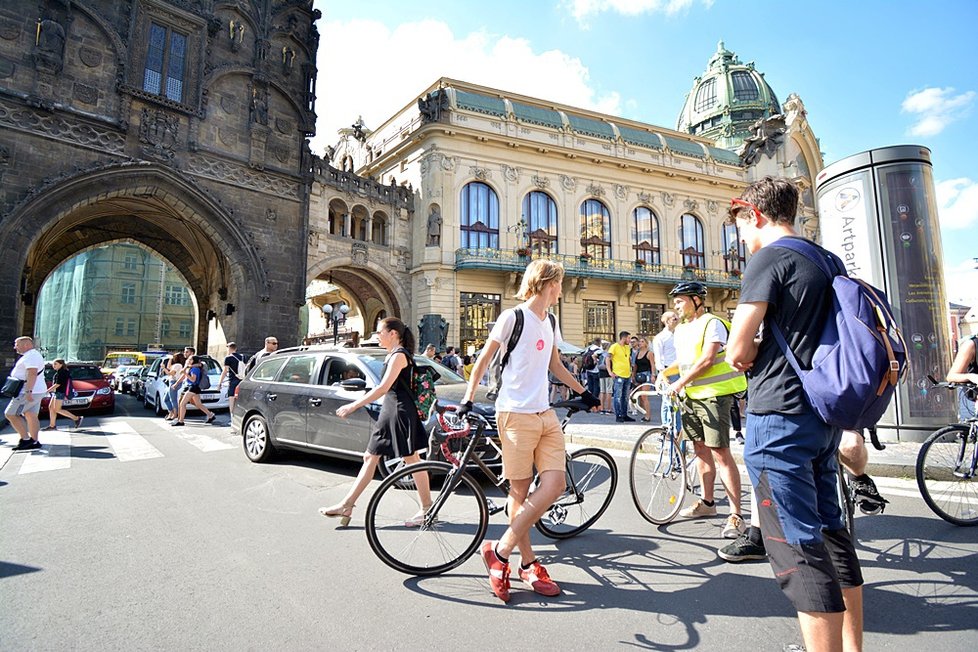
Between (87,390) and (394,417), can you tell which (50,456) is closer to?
(394,417)

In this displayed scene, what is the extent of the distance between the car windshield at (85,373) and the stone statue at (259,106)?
11227mm

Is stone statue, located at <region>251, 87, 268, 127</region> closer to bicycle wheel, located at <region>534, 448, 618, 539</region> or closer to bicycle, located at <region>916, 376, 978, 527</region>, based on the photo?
bicycle wheel, located at <region>534, 448, 618, 539</region>

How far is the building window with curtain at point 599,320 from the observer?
1131 inches

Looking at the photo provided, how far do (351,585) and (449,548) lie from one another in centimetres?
70

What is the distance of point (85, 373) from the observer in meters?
14.5

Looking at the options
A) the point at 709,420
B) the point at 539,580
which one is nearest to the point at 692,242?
the point at 709,420

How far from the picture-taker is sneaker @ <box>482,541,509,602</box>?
3.00 metres

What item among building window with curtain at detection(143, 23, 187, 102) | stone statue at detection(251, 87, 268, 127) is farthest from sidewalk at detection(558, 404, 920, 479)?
building window with curtain at detection(143, 23, 187, 102)

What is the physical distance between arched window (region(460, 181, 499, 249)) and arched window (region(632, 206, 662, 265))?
9.07 m

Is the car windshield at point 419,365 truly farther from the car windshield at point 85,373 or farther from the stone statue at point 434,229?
the stone statue at point 434,229

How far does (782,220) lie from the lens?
2363mm

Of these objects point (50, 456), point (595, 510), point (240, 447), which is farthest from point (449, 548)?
point (50, 456)

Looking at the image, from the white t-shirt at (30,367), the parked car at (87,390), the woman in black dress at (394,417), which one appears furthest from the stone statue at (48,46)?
the woman in black dress at (394,417)

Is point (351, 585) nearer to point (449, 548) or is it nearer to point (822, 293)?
point (449, 548)
